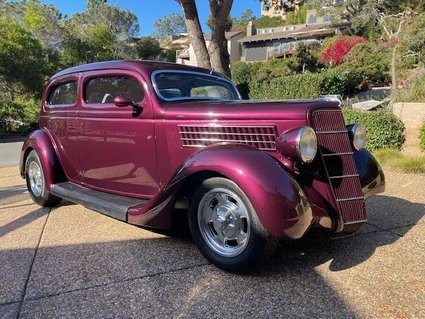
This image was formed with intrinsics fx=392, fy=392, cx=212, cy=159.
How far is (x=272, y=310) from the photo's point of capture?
245 centimetres

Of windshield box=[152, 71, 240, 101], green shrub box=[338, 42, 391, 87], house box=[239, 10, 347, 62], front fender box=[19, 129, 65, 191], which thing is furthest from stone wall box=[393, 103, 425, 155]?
house box=[239, 10, 347, 62]

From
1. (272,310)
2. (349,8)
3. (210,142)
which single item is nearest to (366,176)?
(210,142)

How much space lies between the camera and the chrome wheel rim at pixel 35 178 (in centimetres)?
517

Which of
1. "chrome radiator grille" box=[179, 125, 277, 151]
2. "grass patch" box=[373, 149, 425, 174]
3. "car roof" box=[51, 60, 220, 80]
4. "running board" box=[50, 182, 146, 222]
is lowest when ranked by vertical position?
"grass patch" box=[373, 149, 425, 174]

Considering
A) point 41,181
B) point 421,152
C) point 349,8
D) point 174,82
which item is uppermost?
point 349,8

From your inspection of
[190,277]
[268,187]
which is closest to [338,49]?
[268,187]

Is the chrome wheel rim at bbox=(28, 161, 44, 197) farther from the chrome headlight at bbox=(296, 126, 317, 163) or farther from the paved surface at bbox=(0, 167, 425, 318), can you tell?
the chrome headlight at bbox=(296, 126, 317, 163)

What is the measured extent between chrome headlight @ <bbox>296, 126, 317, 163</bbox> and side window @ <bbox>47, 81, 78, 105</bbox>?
291 centimetres

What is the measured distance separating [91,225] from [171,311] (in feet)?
6.69

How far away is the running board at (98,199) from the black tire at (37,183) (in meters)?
0.30

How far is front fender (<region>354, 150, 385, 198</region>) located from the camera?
3543mm

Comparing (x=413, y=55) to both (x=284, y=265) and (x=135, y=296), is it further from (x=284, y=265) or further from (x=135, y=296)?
(x=135, y=296)

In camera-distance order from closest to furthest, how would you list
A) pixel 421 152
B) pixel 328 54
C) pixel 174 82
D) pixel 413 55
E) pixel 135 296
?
pixel 135 296 < pixel 174 82 < pixel 421 152 < pixel 413 55 < pixel 328 54

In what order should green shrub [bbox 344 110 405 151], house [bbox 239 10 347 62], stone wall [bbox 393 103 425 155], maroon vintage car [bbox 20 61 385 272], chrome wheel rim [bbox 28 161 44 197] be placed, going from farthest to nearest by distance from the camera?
house [bbox 239 10 347 62]
green shrub [bbox 344 110 405 151]
stone wall [bbox 393 103 425 155]
chrome wheel rim [bbox 28 161 44 197]
maroon vintage car [bbox 20 61 385 272]
